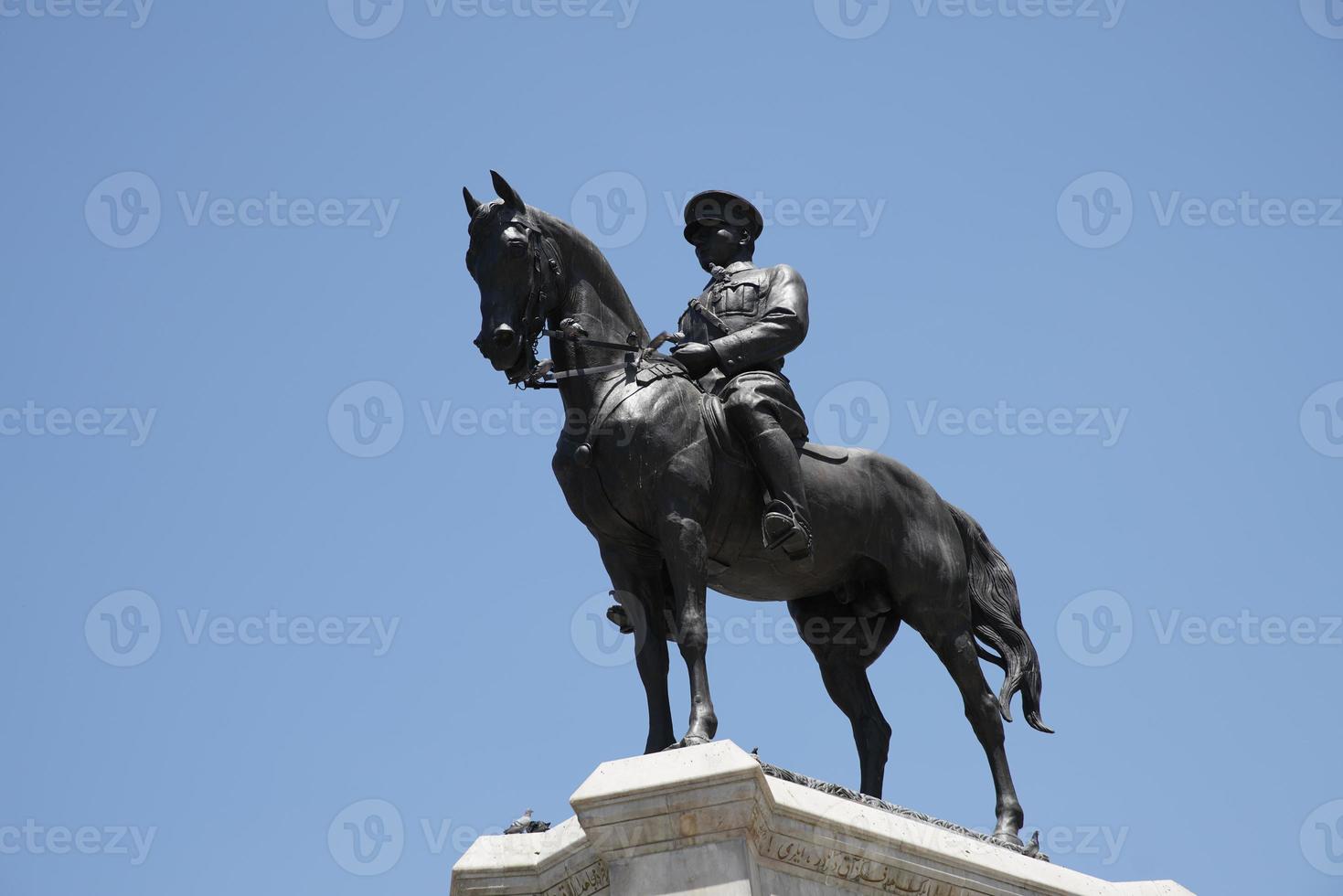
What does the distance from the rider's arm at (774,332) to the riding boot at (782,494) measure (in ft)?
2.26

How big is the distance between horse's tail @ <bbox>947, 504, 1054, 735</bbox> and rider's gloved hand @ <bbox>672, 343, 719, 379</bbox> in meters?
2.44

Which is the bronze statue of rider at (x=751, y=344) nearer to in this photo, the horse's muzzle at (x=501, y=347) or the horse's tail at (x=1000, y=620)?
the horse's muzzle at (x=501, y=347)

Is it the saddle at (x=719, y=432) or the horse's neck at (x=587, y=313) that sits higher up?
the horse's neck at (x=587, y=313)

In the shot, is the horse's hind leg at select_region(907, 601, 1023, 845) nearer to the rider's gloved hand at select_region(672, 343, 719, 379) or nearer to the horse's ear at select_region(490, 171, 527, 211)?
the rider's gloved hand at select_region(672, 343, 719, 379)

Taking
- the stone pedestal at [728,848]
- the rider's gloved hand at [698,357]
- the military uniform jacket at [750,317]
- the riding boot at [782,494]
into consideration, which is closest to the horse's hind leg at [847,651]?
the riding boot at [782,494]

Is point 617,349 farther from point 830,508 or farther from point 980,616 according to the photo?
point 980,616

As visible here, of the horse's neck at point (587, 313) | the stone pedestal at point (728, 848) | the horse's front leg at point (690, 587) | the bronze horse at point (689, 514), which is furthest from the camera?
the horse's neck at point (587, 313)

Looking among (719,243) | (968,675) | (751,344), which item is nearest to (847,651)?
(968,675)

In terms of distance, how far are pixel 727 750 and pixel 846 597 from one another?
119 inches

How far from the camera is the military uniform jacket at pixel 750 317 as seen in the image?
12336mm

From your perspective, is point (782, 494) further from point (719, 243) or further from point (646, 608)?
point (719, 243)

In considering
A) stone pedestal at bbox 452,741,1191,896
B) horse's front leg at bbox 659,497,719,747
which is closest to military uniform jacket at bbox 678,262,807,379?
horse's front leg at bbox 659,497,719,747

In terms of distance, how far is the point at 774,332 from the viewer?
12.4 metres

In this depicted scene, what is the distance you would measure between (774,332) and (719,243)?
3.95 ft
